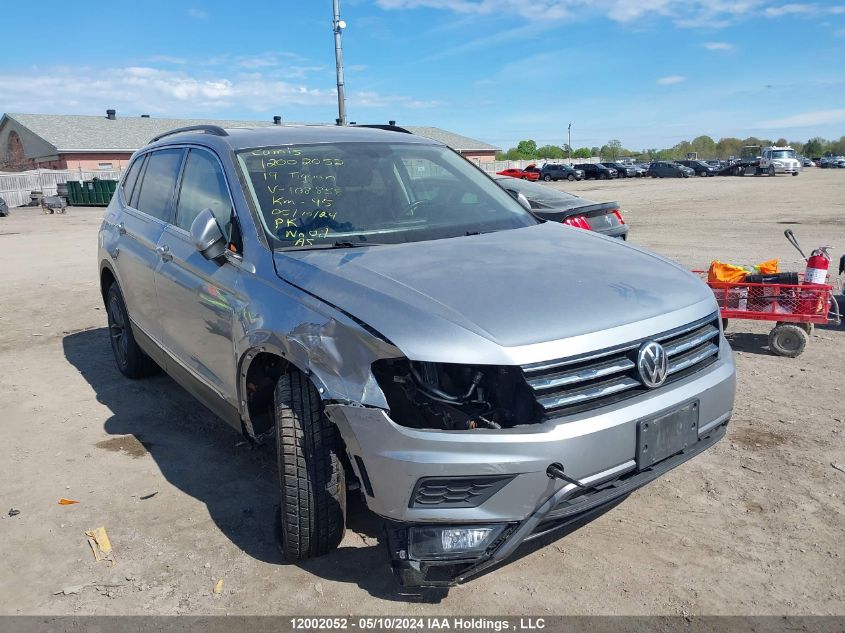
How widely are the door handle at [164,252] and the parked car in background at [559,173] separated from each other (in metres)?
54.3

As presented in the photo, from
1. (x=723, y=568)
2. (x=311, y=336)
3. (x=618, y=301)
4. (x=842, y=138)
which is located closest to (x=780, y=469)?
(x=723, y=568)

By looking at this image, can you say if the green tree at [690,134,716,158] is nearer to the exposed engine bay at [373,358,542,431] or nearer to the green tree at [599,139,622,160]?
the green tree at [599,139,622,160]

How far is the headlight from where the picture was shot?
2.50 m

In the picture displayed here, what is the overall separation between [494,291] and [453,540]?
957 mm

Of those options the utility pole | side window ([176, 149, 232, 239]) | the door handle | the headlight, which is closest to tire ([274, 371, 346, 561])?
the headlight

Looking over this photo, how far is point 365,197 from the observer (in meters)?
3.76

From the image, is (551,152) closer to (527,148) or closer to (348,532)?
(527,148)

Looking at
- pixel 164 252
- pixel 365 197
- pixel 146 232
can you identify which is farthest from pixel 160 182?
pixel 365 197

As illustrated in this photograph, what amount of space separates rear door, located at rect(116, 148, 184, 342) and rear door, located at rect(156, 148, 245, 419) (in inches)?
7.4

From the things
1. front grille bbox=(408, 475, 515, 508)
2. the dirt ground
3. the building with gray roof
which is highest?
the building with gray roof

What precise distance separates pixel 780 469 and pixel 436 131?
208ft

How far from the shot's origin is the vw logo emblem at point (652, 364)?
8.70 ft

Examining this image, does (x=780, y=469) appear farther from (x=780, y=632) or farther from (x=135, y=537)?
(x=135, y=537)

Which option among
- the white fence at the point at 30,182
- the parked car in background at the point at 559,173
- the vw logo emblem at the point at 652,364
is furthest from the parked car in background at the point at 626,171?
the vw logo emblem at the point at 652,364
